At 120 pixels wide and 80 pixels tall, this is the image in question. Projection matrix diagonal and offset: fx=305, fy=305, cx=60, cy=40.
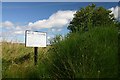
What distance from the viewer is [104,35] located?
575 cm

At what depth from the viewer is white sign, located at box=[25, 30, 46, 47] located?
800 centimetres

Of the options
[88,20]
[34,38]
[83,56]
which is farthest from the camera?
[34,38]

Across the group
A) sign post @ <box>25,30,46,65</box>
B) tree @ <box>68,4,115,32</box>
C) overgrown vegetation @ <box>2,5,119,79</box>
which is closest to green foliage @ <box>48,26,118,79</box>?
overgrown vegetation @ <box>2,5,119,79</box>

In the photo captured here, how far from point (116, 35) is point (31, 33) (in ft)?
9.63

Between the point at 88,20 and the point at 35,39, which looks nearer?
the point at 88,20

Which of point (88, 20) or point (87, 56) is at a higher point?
point (88, 20)

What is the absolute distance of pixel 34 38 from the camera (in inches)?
322

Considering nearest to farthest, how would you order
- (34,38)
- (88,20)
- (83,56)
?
(83,56), (88,20), (34,38)

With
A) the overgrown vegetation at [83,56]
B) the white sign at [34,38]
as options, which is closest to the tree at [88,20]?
the overgrown vegetation at [83,56]

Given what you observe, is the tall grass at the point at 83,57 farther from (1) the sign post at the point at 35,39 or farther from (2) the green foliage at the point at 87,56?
(1) the sign post at the point at 35,39

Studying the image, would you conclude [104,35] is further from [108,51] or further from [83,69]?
[83,69]

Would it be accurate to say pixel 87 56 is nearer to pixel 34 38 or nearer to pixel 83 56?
pixel 83 56

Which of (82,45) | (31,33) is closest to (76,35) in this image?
(82,45)

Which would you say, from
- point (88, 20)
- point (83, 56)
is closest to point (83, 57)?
point (83, 56)
